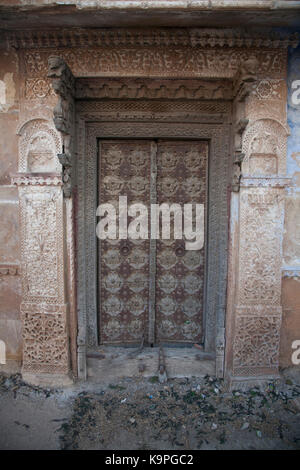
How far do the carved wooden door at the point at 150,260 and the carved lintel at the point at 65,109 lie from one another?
1.55 ft

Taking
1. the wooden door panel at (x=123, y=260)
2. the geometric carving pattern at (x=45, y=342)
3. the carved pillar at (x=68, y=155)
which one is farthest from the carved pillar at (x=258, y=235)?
the geometric carving pattern at (x=45, y=342)

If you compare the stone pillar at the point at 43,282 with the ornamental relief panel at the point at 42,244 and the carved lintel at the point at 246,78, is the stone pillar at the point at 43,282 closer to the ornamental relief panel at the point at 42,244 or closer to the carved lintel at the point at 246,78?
the ornamental relief panel at the point at 42,244

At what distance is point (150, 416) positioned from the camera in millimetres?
2229

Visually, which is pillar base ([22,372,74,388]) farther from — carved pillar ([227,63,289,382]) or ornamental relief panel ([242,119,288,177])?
ornamental relief panel ([242,119,288,177])

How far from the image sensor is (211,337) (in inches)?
112

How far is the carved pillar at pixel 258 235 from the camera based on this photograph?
2400 millimetres

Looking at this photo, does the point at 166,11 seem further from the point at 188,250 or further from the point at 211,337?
the point at 211,337

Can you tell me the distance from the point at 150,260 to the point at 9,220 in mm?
1467

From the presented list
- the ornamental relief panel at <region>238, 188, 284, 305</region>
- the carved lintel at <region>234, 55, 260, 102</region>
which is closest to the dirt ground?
the ornamental relief panel at <region>238, 188, 284, 305</region>

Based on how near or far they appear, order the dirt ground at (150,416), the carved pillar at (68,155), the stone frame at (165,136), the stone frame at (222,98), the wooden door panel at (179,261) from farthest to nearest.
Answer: the wooden door panel at (179,261), the stone frame at (165,136), the stone frame at (222,98), the carved pillar at (68,155), the dirt ground at (150,416)

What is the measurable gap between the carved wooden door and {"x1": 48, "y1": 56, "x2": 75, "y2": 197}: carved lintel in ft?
1.55

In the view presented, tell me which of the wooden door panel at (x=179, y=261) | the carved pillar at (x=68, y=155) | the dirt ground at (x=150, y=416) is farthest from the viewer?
the wooden door panel at (x=179, y=261)

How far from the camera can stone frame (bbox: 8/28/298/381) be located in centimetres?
233

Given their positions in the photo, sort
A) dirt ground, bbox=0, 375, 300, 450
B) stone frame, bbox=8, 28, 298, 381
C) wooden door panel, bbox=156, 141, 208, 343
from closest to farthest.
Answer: dirt ground, bbox=0, 375, 300, 450 < stone frame, bbox=8, 28, 298, 381 < wooden door panel, bbox=156, 141, 208, 343
